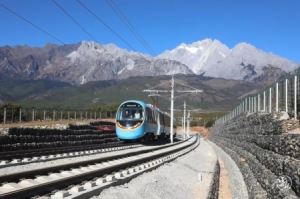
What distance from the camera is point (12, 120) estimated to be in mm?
46812

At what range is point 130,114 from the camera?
40281 millimetres

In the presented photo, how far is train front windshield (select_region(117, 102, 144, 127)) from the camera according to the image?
1567 inches

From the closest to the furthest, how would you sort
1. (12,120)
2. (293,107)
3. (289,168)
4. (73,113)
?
(289,168), (293,107), (12,120), (73,113)

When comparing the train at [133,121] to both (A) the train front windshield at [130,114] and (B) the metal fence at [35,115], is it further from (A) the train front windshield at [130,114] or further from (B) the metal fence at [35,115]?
(B) the metal fence at [35,115]

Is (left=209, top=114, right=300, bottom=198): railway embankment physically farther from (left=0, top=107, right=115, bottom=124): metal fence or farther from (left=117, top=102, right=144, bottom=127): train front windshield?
(left=0, top=107, right=115, bottom=124): metal fence

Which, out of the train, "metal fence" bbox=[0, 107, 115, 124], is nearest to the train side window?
the train

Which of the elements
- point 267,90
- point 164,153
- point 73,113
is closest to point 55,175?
point 267,90

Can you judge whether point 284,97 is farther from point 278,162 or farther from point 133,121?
point 133,121

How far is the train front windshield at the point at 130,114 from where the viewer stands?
39.8 metres

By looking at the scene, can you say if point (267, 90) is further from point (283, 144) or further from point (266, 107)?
point (283, 144)

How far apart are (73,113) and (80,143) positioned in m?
22.8

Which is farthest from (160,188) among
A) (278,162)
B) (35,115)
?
(35,115)

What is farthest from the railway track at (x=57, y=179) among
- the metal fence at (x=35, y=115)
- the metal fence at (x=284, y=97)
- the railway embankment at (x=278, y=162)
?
the metal fence at (x=35, y=115)

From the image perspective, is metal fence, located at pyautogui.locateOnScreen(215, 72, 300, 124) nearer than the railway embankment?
No
